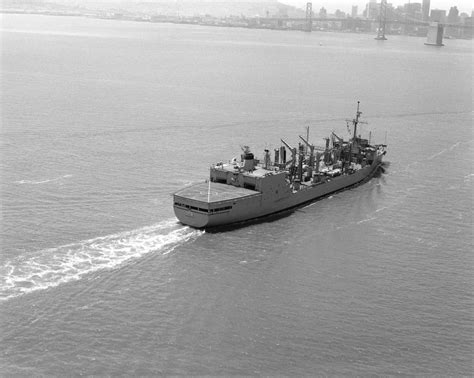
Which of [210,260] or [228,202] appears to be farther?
[228,202]

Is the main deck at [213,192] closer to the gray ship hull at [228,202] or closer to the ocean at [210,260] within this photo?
the gray ship hull at [228,202]

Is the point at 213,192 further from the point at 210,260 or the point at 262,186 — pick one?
the point at 210,260

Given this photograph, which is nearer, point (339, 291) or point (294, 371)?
point (294, 371)

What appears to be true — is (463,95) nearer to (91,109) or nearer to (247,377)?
(91,109)

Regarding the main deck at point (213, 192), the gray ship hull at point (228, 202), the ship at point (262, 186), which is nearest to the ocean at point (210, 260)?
the gray ship hull at point (228, 202)

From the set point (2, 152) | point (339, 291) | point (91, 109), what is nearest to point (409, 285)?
point (339, 291)

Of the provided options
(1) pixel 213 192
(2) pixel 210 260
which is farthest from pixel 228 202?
(2) pixel 210 260
